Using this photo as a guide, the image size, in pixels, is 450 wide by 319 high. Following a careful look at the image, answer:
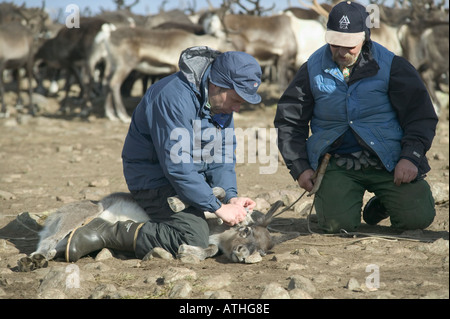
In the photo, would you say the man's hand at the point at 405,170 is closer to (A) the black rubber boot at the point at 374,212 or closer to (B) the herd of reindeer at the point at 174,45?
(A) the black rubber boot at the point at 374,212

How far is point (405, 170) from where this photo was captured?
448 cm

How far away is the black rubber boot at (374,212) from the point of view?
502 cm

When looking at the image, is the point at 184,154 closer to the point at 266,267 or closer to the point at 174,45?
the point at 266,267

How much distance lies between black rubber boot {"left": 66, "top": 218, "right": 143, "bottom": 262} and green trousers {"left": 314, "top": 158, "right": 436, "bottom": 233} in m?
1.46

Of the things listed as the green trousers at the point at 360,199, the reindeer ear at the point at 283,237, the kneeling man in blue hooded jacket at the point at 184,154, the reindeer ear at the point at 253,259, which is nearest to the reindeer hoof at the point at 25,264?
the kneeling man in blue hooded jacket at the point at 184,154

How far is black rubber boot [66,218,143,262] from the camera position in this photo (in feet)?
13.4

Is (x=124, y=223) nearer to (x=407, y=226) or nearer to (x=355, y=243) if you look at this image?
(x=355, y=243)

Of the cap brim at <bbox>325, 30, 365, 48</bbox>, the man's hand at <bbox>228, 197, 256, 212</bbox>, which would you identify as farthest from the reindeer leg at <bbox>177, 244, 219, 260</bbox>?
the cap brim at <bbox>325, 30, 365, 48</bbox>

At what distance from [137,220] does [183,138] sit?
792 millimetres

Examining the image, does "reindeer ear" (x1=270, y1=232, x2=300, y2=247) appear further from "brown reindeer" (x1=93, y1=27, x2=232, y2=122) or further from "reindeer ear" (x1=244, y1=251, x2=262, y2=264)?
"brown reindeer" (x1=93, y1=27, x2=232, y2=122)

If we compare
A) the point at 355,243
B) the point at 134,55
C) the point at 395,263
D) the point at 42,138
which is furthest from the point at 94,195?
the point at 134,55

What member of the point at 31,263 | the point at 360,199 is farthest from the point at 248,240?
the point at 31,263

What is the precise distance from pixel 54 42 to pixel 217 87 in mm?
11411

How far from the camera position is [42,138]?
10539 mm
